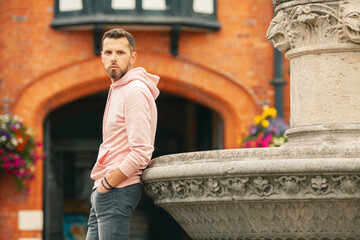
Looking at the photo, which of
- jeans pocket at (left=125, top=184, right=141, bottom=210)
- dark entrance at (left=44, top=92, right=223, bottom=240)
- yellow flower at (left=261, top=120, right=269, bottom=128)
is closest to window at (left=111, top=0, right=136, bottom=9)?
yellow flower at (left=261, top=120, right=269, bottom=128)

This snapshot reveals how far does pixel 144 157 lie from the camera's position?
466 cm

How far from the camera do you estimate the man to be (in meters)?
4.61

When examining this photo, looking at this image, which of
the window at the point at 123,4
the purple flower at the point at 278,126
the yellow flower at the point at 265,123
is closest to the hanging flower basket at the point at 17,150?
the window at the point at 123,4

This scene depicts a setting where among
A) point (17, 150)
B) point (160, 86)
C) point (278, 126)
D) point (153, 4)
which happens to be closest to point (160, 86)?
point (160, 86)

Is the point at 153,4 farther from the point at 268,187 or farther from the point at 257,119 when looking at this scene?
the point at 268,187

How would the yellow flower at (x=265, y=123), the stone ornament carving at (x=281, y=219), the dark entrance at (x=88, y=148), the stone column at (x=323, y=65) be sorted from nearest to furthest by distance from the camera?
the stone ornament carving at (x=281, y=219)
the stone column at (x=323, y=65)
the yellow flower at (x=265, y=123)
the dark entrance at (x=88, y=148)

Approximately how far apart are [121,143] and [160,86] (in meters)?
10.4

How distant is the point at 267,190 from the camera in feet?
14.2

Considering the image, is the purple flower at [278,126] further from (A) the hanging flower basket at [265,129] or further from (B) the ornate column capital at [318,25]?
(B) the ornate column capital at [318,25]

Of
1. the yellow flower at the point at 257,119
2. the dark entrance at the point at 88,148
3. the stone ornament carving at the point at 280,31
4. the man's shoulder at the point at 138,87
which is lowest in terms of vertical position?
the dark entrance at the point at 88,148

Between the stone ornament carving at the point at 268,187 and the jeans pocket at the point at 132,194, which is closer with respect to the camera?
the stone ornament carving at the point at 268,187

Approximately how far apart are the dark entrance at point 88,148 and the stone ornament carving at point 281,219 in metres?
12.8

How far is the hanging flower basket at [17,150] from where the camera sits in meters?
14.0

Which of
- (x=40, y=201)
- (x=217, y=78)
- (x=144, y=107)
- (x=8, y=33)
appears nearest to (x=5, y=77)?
(x=8, y=33)
